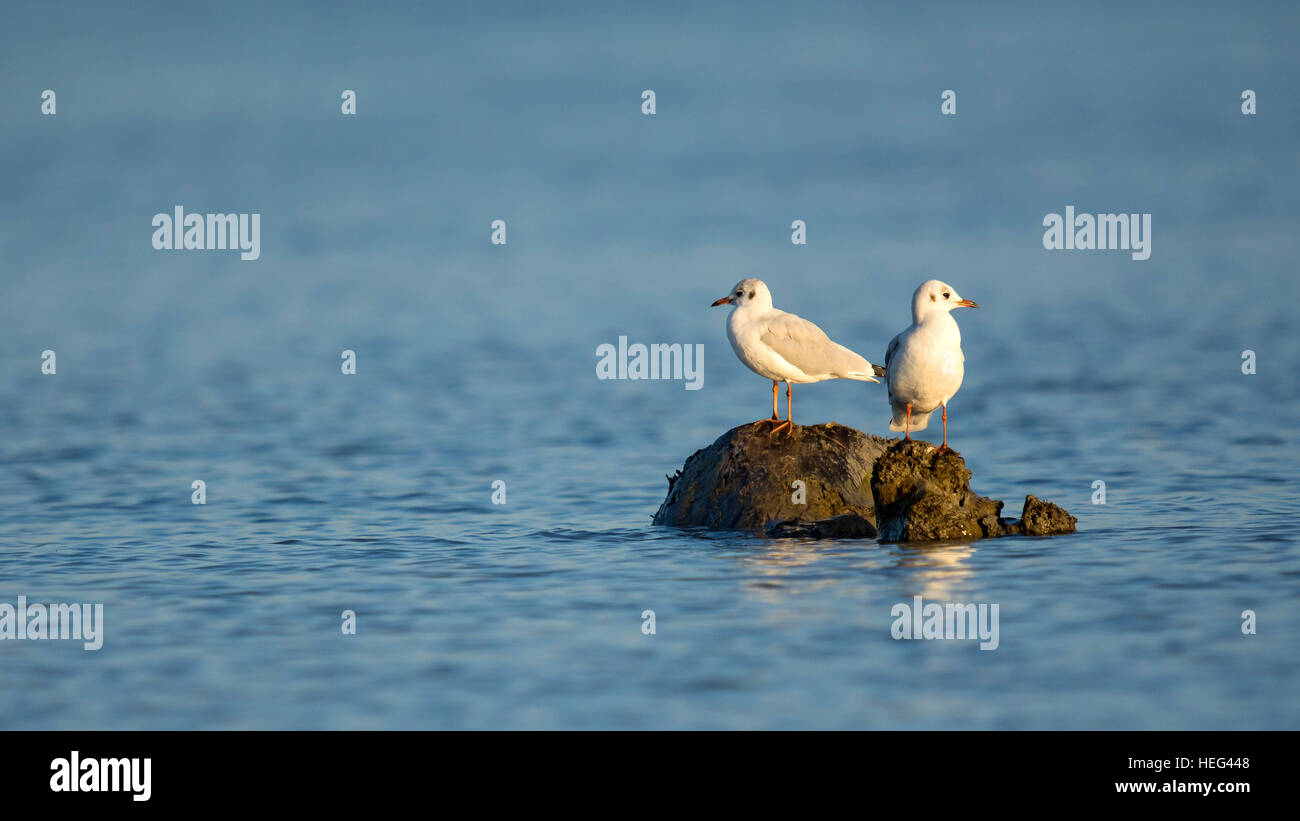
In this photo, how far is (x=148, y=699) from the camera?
8984 millimetres

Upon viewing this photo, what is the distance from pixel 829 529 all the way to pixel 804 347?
4.62 feet

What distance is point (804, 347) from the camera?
40.7 ft

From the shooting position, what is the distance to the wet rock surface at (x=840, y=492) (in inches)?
463

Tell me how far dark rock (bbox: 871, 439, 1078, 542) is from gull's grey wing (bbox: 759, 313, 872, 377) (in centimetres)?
100

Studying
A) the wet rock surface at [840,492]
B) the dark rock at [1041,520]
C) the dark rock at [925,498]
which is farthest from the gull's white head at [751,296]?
the dark rock at [1041,520]

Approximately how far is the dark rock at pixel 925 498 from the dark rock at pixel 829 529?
0.16 meters

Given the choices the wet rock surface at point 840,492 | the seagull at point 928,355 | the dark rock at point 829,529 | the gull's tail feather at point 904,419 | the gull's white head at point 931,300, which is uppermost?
the gull's white head at point 931,300

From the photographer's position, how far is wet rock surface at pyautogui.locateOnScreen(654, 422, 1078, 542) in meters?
11.8

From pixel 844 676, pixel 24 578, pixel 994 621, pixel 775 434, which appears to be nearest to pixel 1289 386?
pixel 775 434

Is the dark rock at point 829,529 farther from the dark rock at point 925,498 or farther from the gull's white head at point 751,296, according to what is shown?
the gull's white head at point 751,296

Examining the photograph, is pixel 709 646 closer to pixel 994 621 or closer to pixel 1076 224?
pixel 994 621

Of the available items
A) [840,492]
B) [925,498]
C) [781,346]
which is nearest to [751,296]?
[781,346]

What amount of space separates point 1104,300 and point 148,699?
25.0 meters

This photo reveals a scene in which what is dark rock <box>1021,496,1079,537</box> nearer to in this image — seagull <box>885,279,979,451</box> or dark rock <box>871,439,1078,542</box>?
dark rock <box>871,439,1078,542</box>
